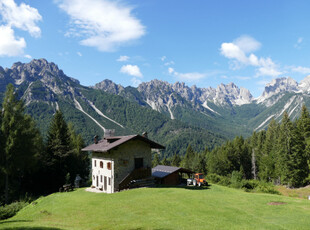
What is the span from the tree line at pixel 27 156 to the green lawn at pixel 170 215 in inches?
706

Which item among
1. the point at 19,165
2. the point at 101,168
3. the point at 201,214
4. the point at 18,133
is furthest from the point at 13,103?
the point at 201,214

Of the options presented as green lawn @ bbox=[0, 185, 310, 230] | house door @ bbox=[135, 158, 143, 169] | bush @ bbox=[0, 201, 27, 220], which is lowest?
bush @ bbox=[0, 201, 27, 220]

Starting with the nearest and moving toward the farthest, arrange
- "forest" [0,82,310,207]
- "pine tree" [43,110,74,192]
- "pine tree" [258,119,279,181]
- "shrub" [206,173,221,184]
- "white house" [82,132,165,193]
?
"white house" [82,132,165,193] < "forest" [0,82,310,207] < "pine tree" [43,110,74,192] < "shrub" [206,173,221,184] < "pine tree" [258,119,279,181]

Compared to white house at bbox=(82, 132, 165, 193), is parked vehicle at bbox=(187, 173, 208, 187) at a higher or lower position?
lower

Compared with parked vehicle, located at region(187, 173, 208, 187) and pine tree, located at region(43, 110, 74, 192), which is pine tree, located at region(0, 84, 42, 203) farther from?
parked vehicle, located at region(187, 173, 208, 187)

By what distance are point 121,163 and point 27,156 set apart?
17.7 meters

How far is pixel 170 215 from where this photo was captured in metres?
19.6

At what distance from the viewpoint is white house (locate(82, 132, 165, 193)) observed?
116 ft

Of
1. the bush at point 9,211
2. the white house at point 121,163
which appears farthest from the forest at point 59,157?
the white house at point 121,163

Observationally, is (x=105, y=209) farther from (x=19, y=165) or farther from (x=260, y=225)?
(x=19, y=165)

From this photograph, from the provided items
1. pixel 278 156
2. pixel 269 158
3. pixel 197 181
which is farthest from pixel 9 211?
pixel 269 158

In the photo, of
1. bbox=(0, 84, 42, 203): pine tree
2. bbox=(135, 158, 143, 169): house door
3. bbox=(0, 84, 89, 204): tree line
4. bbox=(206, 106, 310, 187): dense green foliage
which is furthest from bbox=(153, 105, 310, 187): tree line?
bbox=(0, 84, 42, 203): pine tree

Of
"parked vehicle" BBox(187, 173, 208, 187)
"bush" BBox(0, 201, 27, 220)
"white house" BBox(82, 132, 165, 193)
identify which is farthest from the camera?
"parked vehicle" BBox(187, 173, 208, 187)

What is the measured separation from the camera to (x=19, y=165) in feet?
129
